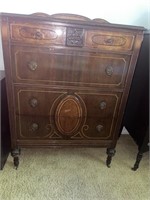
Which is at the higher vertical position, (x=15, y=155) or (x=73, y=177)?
(x=15, y=155)

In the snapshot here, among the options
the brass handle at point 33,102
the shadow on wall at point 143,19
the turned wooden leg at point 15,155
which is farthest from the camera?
the shadow on wall at point 143,19

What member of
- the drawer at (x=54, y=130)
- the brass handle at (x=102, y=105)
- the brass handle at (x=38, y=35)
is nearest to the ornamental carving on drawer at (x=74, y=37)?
the brass handle at (x=38, y=35)

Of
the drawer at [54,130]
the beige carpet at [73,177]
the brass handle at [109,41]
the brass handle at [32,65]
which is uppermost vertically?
the brass handle at [109,41]

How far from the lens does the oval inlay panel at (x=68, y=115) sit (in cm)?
127

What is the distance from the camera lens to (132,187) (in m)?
1.43

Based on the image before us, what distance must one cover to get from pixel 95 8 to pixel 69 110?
0.93 m

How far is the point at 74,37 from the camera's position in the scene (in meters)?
1.08

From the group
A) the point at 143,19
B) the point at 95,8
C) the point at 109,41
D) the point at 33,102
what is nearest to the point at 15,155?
the point at 33,102

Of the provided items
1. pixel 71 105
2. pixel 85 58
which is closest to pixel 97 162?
pixel 71 105

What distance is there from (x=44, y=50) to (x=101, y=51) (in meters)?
0.35

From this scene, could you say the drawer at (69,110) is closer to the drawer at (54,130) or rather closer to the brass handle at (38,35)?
the drawer at (54,130)

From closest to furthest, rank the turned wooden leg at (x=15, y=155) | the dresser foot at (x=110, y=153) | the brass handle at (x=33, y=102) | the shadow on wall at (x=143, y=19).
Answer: the brass handle at (x=33, y=102) < the turned wooden leg at (x=15, y=155) < the dresser foot at (x=110, y=153) < the shadow on wall at (x=143, y=19)

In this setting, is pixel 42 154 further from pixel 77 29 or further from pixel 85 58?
pixel 77 29

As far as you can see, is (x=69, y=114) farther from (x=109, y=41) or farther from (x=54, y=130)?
(x=109, y=41)
